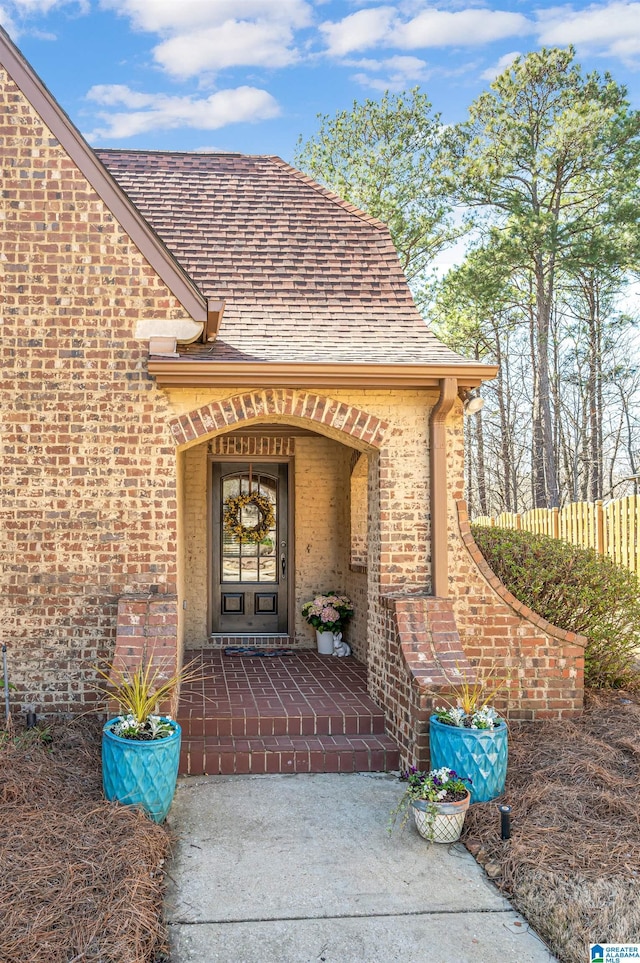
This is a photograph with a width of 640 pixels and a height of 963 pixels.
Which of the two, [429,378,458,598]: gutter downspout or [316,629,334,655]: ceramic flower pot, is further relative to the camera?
[316,629,334,655]: ceramic flower pot

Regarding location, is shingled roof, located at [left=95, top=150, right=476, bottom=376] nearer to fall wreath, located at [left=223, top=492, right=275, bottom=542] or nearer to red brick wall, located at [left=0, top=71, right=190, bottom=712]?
red brick wall, located at [left=0, top=71, right=190, bottom=712]

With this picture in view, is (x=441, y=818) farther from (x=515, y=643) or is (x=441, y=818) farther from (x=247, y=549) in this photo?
(x=247, y=549)

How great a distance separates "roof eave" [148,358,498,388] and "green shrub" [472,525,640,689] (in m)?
2.07

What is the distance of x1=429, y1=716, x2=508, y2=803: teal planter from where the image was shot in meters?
4.99

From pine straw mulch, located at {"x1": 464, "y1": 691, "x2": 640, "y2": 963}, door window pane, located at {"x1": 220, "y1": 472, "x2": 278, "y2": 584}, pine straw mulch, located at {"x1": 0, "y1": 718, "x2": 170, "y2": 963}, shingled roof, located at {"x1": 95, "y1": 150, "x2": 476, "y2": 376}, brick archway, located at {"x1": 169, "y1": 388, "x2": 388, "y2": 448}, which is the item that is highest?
shingled roof, located at {"x1": 95, "y1": 150, "x2": 476, "y2": 376}

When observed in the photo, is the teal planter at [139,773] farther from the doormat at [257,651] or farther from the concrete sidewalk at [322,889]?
the doormat at [257,651]

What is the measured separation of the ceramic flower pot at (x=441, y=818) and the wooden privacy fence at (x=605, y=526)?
5.24 metres

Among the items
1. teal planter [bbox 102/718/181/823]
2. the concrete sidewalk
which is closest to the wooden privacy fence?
the concrete sidewalk

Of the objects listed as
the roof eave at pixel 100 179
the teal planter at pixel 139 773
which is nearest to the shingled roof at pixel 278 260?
the roof eave at pixel 100 179

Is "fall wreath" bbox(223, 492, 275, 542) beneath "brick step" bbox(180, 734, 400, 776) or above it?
above

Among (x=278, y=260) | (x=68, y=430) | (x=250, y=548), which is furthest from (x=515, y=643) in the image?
(x=278, y=260)

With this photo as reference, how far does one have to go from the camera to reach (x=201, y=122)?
2022 centimetres

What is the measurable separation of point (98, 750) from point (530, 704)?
12.1 ft

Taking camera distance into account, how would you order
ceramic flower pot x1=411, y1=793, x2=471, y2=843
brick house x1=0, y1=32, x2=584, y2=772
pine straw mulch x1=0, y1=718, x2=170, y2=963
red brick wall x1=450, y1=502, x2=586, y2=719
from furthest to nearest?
red brick wall x1=450, y1=502, x2=586, y2=719
brick house x1=0, y1=32, x2=584, y2=772
ceramic flower pot x1=411, y1=793, x2=471, y2=843
pine straw mulch x1=0, y1=718, x2=170, y2=963
